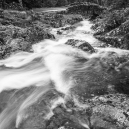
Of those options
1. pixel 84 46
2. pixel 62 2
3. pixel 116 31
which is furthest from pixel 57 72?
pixel 62 2

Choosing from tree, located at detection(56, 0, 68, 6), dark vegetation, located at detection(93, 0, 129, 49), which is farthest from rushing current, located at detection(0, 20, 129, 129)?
tree, located at detection(56, 0, 68, 6)

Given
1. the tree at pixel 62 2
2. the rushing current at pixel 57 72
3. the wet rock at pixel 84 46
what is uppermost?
the wet rock at pixel 84 46

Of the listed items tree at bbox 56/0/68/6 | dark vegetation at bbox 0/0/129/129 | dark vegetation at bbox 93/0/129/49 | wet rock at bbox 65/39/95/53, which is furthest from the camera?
tree at bbox 56/0/68/6

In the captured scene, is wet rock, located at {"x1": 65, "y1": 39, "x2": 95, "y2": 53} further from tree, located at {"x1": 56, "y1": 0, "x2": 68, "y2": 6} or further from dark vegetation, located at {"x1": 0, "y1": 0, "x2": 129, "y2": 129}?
tree, located at {"x1": 56, "y1": 0, "x2": 68, "y2": 6}

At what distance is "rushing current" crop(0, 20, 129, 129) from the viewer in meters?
5.62

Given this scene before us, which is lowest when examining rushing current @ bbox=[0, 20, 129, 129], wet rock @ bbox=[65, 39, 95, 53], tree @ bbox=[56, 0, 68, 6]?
tree @ bbox=[56, 0, 68, 6]

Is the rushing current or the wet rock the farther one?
the wet rock

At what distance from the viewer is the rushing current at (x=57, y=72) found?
562cm

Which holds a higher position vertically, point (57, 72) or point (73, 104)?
point (73, 104)

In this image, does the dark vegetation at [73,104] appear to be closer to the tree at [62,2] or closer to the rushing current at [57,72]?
the rushing current at [57,72]

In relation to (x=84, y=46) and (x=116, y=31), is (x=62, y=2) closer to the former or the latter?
(x=116, y=31)

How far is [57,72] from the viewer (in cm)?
742

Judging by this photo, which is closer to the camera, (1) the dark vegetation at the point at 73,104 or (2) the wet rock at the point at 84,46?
(1) the dark vegetation at the point at 73,104

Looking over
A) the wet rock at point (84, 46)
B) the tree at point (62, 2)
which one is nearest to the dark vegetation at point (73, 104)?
the wet rock at point (84, 46)
